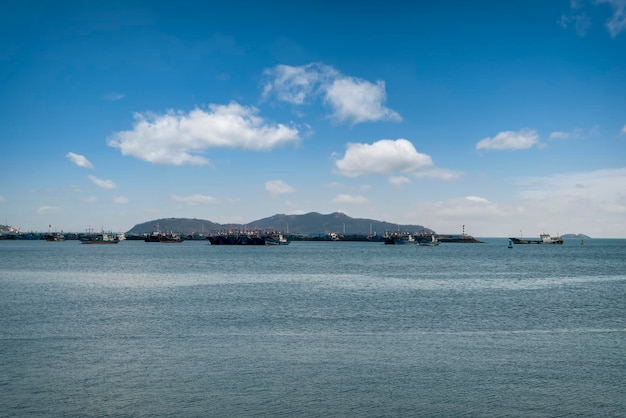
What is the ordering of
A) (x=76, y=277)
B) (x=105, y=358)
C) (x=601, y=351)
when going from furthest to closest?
(x=76, y=277)
(x=601, y=351)
(x=105, y=358)

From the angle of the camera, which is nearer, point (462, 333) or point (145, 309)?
point (462, 333)

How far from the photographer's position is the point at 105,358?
25.4 m

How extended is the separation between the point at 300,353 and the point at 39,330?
16.3 meters

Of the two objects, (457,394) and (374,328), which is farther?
(374,328)

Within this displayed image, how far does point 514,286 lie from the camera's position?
6500cm

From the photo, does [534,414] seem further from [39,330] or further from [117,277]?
[117,277]

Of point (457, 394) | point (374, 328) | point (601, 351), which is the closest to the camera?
point (457, 394)

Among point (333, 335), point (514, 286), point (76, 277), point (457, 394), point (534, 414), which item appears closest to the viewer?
point (534, 414)

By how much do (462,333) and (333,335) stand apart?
7.49 m

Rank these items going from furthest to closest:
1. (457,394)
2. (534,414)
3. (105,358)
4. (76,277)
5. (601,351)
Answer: (76,277) < (601,351) < (105,358) < (457,394) < (534,414)

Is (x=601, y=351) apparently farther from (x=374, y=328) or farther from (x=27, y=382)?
(x=27, y=382)

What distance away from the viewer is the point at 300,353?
86.7ft

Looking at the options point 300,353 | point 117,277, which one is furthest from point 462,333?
point 117,277

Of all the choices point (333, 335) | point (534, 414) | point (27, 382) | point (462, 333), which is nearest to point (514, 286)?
point (462, 333)
